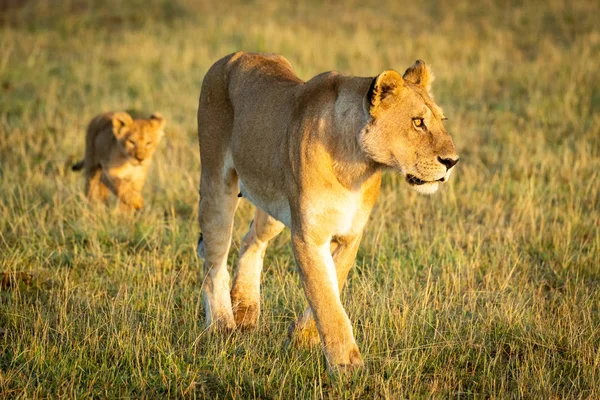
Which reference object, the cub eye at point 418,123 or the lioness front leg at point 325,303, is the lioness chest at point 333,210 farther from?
the cub eye at point 418,123

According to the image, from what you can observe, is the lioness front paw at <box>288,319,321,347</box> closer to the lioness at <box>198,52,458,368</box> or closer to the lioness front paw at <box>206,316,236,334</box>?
the lioness at <box>198,52,458,368</box>

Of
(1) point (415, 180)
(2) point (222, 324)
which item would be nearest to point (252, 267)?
(2) point (222, 324)

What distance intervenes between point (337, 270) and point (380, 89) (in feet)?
3.55

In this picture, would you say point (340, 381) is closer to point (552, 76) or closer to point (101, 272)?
point (101, 272)

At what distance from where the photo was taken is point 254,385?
13.9ft

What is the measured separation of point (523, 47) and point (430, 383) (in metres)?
11.0

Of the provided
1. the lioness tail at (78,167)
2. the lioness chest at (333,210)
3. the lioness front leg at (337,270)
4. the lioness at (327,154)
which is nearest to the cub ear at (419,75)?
the lioness at (327,154)

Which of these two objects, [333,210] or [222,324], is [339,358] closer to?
[333,210]

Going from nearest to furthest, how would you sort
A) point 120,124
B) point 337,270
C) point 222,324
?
point 337,270
point 222,324
point 120,124

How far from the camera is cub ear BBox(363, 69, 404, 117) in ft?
13.1

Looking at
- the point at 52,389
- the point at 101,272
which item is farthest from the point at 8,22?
the point at 52,389

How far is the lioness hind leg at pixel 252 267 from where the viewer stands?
5.39 metres

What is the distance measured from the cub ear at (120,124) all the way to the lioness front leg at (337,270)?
4.41 metres

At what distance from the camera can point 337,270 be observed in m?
4.62
